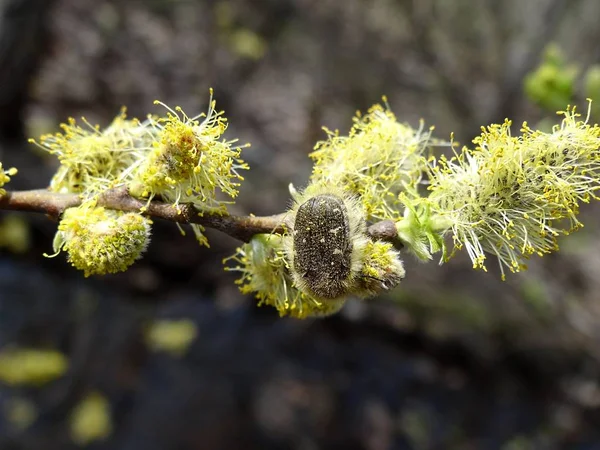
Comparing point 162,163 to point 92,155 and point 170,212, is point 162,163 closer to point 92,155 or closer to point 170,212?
point 170,212

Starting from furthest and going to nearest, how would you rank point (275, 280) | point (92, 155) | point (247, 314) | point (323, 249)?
point (247, 314), point (92, 155), point (275, 280), point (323, 249)

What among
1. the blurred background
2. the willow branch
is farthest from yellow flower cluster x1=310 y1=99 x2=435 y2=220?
the blurred background

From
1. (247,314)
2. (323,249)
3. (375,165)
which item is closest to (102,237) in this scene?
(323,249)

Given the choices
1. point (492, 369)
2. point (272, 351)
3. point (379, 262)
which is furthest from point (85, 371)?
point (379, 262)

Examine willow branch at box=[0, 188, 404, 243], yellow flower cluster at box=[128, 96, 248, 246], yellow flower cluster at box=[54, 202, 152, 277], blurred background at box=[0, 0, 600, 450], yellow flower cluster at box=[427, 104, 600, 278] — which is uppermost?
blurred background at box=[0, 0, 600, 450]

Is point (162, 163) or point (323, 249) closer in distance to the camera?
point (323, 249)

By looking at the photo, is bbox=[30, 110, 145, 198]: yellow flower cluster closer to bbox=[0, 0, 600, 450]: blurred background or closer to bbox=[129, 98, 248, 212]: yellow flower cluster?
bbox=[129, 98, 248, 212]: yellow flower cluster

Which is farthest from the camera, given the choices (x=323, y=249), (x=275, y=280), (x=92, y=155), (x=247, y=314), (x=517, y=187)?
(x=247, y=314)
